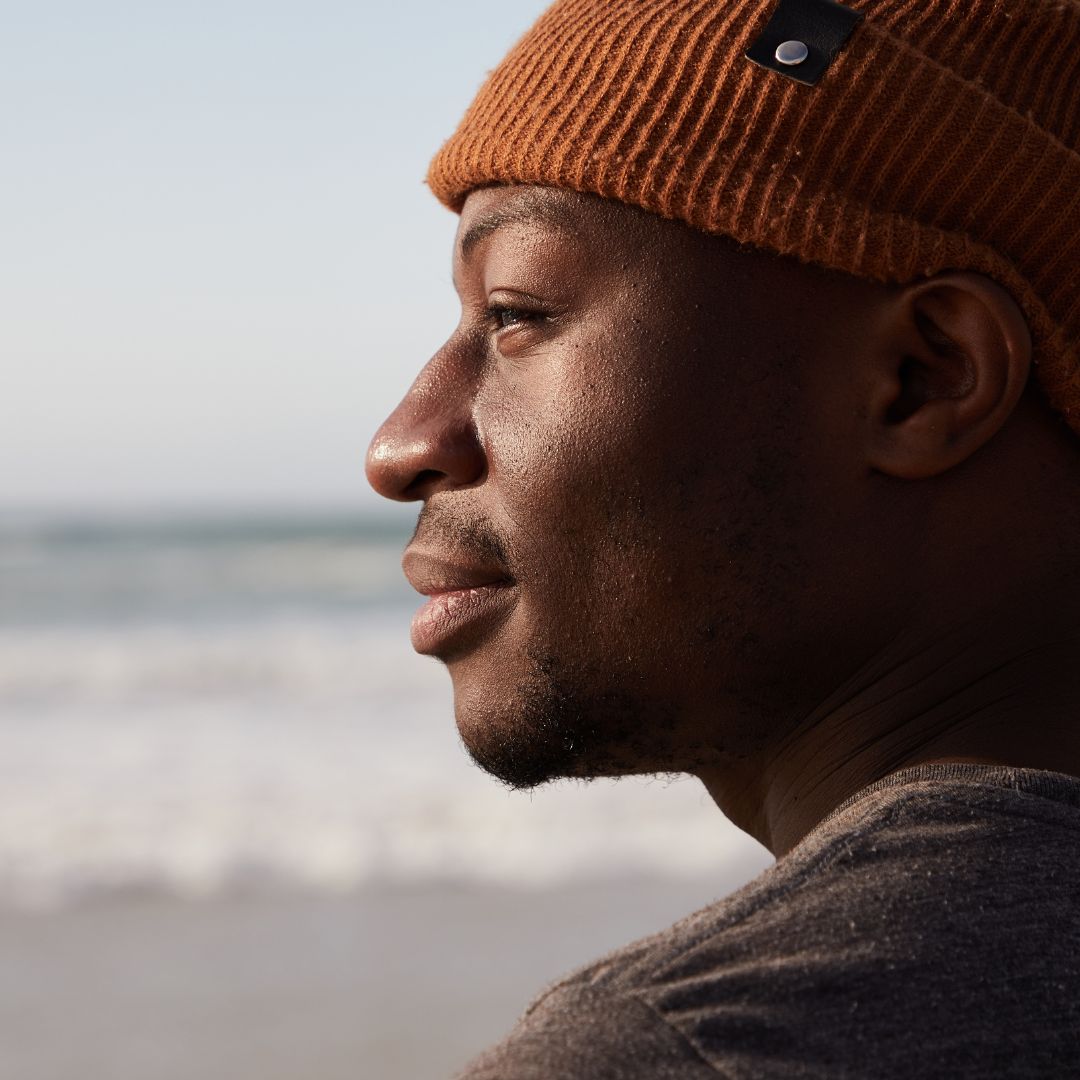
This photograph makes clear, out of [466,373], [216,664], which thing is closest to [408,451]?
[466,373]

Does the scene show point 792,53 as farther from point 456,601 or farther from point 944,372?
point 456,601

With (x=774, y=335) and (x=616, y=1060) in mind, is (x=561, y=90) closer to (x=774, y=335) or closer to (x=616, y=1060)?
(x=774, y=335)

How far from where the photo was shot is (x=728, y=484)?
1532 mm

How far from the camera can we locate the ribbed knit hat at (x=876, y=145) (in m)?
1.56

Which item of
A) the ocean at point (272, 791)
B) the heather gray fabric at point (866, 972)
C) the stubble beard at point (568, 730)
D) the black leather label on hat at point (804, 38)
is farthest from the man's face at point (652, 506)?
the ocean at point (272, 791)

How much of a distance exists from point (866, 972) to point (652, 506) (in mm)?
613

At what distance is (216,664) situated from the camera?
12.2 meters

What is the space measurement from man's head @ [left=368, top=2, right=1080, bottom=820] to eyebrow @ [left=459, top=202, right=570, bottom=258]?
0.04 m

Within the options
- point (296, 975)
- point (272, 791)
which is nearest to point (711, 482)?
point (296, 975)

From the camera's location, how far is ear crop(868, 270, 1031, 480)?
1514 mm

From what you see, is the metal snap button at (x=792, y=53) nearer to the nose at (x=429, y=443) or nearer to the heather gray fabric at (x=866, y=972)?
the nose at (x=429, y=443)

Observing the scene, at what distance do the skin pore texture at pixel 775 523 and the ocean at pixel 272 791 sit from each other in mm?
4057

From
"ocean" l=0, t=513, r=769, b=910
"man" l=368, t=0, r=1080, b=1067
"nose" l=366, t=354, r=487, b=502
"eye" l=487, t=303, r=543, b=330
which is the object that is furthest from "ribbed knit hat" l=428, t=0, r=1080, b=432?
"ocean" l=0, t=513, r=769, b=910

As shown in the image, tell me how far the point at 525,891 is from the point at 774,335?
450cm
